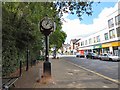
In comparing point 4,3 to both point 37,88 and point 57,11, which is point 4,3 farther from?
point 37,88

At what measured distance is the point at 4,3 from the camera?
35.6 ft

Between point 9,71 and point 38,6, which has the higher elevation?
point 38,6

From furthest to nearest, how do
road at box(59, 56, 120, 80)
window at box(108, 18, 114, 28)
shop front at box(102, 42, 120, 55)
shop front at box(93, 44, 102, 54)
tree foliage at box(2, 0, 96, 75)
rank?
shop front at box(93, 44, 102, 54), window at box(108, 18, 114, 28), shop front at box(102, 42, 120, 55), road at box(59, 56, 120, 80), tree foliage at box(2, 0, 96, 75)

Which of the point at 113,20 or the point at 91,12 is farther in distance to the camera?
the point at 113,20

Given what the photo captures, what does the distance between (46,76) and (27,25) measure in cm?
287

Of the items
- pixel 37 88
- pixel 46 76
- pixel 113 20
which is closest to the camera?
pixel 37 88

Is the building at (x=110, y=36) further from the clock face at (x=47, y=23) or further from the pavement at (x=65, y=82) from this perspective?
the clock face at (x=47, y=23)

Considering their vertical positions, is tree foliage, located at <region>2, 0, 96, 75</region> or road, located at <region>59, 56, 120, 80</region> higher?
tree foliage, located at <region>2, 0, 96, 75</region>

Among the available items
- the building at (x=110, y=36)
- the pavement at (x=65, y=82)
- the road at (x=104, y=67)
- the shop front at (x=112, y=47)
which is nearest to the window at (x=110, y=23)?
the building at (x=110, y=36)

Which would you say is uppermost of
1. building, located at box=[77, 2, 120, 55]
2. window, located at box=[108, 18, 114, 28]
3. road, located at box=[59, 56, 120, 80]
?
window, located at box=[108, 18, 114, 28]

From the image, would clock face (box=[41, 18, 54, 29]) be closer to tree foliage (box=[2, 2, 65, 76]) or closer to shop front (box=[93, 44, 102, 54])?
tree foliage (box=[2, 2, 65, 76])

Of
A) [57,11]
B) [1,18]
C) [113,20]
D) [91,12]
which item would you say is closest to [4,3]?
[1,18]

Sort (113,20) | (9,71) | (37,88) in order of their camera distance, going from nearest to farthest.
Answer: (37,88) < (9,71) < (113,20)

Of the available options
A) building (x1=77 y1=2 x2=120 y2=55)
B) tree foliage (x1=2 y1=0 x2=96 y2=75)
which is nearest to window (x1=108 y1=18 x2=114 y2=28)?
building (x1=77 y1=2 x2=120 y2=55)
